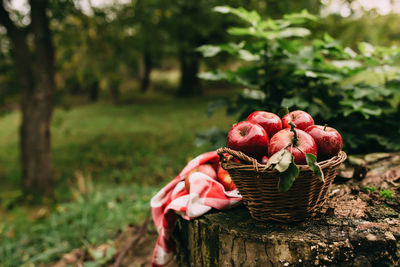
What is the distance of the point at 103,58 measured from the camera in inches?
319

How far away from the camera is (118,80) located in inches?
357

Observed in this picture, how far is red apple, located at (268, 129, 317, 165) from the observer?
1415 mm

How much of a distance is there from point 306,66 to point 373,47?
2.25ft

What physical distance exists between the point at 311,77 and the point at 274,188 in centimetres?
148

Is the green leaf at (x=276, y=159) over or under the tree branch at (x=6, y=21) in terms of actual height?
under

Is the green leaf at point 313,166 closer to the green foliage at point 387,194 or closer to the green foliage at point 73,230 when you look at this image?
the green foliage at point 387,194

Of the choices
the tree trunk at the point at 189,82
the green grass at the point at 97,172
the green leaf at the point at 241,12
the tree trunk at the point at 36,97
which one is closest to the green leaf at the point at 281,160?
the green leaf at the point at 241,12

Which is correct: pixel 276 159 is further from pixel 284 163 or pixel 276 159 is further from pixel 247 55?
pixel 247 55

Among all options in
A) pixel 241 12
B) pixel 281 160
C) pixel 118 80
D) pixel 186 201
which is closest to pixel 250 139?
pixel 281 160

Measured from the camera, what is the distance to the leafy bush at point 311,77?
258cm

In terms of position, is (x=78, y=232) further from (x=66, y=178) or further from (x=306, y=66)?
(x=66, y=178)

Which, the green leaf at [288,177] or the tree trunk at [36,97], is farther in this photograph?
the tree trunk at [36,97]

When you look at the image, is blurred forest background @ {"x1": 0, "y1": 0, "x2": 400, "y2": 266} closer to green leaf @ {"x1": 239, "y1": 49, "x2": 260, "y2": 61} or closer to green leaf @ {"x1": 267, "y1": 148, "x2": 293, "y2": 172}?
green leaf @ {"x1": 239, "y1": 49, "x2": 260, "y2": 61}

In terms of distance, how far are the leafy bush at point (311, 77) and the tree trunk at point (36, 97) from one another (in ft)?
13.0
